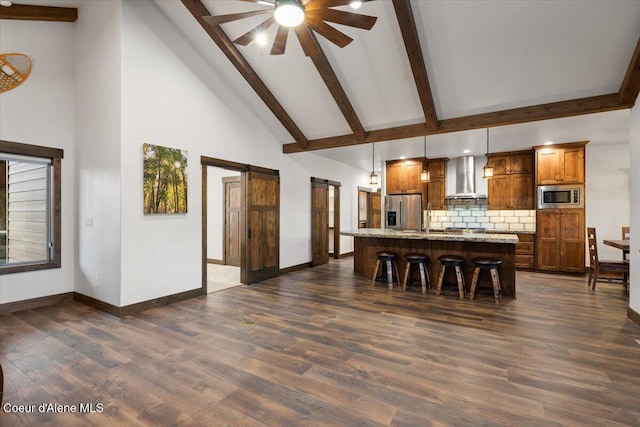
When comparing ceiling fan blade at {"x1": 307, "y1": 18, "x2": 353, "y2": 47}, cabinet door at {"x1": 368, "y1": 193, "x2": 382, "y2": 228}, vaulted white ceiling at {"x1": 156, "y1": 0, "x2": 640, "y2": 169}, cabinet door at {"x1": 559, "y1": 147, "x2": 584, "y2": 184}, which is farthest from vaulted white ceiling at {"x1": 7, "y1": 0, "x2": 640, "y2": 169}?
cabinet door at {"x1": 368, "y1": 193, "x2": 382, "y2": 228}

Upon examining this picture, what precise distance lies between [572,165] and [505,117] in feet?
10.3

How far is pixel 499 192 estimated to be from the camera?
7.33 meters

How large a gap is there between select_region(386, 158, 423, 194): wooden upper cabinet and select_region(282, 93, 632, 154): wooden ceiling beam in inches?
106

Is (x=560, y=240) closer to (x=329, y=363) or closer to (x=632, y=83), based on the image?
(x=632, y=83)

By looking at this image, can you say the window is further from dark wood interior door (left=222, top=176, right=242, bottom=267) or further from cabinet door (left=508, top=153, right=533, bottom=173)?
cabinet door (left=508, top=153, right=533, bottom=173)

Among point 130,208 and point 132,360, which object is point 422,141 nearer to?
point 130,208

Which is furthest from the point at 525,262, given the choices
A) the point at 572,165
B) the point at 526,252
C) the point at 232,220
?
the point at 232,220

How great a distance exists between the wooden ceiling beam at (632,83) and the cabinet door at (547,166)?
298 centimetres

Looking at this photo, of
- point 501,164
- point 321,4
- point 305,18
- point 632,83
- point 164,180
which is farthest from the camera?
point 501,164

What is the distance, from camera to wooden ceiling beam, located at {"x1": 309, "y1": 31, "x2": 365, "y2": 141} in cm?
437

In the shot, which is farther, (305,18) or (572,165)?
(572,165)

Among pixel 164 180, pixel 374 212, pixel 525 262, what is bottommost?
pixel 525 262

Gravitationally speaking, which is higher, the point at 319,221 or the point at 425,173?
the point at 425,173

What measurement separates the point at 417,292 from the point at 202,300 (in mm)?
3371
